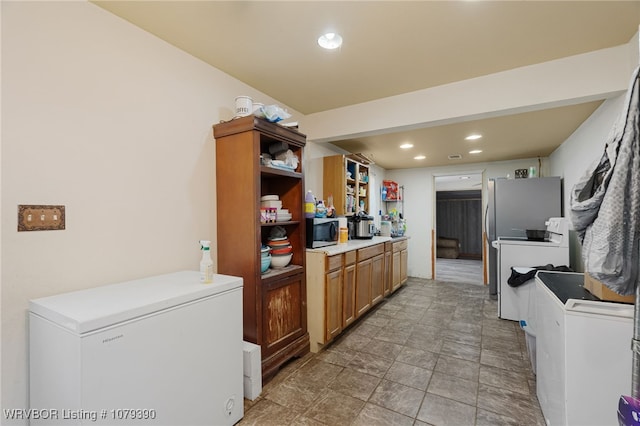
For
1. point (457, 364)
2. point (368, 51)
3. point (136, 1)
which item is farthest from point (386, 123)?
point (457, 364)

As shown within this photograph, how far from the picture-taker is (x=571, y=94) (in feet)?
6.50

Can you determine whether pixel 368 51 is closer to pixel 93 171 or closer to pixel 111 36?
pixel 111 36

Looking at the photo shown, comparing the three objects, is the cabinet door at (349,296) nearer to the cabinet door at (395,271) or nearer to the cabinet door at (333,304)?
the cabinet door at (333,304)

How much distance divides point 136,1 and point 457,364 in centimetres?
334

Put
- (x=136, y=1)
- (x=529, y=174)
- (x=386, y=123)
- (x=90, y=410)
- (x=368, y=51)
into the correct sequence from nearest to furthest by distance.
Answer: (x=90, y=410)
(x=136, y=1)
(x=368, y=51)
(x=386, y=123)
(x=529, y=174)

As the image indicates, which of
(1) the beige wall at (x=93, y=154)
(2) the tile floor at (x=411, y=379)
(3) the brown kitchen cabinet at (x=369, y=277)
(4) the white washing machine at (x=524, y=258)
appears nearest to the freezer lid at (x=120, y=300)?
(1) the beige wall at (x=93, y=154)

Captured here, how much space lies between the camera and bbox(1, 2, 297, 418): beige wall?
1.26m

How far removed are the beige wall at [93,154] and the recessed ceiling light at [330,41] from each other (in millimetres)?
928

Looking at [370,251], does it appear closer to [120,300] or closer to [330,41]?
[330,41]

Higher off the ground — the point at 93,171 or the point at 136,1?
the point at 136,1

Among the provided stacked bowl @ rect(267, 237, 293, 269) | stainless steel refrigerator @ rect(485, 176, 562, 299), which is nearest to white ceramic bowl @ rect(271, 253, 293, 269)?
stacked bowl @ rect(267, 237, 293, 269)

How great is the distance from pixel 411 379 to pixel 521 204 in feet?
9.96

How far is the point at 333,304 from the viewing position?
104 inches

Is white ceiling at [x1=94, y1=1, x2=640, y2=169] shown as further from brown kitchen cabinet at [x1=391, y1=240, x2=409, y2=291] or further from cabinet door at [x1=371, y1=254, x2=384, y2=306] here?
brown kitchen cabinet at [x1=391, y1=240, x2=409, y2=291]
